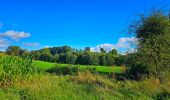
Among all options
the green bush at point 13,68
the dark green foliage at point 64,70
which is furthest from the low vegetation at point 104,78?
the dark green foliage at point 64,70

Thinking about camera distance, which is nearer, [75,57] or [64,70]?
[64,70]

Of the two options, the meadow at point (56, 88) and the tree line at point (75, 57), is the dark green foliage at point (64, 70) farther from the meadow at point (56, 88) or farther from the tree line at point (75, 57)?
the tree line at point (75, 57)

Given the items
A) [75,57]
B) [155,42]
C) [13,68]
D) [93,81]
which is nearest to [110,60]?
[75,57]

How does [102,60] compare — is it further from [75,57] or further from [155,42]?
[155,42]

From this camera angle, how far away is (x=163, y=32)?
1070 inches

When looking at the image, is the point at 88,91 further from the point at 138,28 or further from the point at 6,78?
the point at 138,28

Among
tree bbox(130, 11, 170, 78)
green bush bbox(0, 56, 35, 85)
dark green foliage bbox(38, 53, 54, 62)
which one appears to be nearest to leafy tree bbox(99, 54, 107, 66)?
dark green foliage bbox(38, 53, 54, 62)

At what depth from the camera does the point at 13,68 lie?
56.2 ft

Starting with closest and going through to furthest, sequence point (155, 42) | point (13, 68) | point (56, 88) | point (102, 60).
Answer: point (56, 88)
point (13, 68)
point (155, 42)
point (102, 60)

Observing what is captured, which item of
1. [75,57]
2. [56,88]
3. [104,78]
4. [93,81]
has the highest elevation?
[75,57]

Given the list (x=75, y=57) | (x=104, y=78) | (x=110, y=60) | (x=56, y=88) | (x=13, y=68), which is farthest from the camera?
(x=75, y=57)

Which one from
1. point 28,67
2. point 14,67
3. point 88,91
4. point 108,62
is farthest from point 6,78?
point 108,62

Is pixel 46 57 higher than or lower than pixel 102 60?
higher

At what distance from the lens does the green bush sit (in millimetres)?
16281
